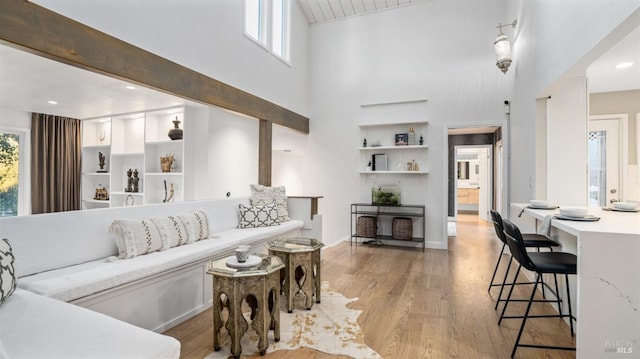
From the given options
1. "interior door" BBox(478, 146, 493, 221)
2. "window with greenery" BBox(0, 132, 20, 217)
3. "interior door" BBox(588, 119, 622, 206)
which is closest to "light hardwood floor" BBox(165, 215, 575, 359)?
"interior door" BBox(588, 119, 622, 206)

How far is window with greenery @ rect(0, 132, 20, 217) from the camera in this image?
4891 millimetres

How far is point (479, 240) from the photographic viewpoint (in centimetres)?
588

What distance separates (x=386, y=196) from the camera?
5594 mm

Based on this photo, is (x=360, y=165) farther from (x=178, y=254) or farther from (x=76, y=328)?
(x=76, y=328)

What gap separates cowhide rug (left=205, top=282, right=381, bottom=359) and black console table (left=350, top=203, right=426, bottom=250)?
2.81m

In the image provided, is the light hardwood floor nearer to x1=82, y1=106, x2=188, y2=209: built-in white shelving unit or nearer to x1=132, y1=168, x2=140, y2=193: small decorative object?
x1=82, y1=106, x2=188, y2=209: built-in white shelving unit

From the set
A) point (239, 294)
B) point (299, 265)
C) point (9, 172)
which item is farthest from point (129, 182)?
point (239, 294)

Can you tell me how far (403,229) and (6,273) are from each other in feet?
15.8

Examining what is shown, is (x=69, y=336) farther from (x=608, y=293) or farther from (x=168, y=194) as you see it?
(x=168, y=194)

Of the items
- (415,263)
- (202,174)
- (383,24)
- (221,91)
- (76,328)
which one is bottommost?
(415,263)

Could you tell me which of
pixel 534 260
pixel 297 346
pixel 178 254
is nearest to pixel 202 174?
pixel 178 254

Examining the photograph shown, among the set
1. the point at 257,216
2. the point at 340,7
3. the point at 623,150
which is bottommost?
the point at 257,216

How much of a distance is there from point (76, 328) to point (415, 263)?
388 centimetres

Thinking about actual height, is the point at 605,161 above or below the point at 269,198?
above
